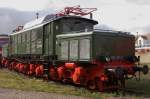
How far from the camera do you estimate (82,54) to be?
1773cm

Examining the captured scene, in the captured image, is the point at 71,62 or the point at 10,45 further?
the point at 10,45

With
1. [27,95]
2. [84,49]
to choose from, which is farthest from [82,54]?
[27,95]

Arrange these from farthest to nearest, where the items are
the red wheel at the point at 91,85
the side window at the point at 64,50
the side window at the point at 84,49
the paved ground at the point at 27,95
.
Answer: the side window at the point at 64,50, the red wheel at the point at 91,85, the side window at the point at 84,49, the paved ground at the point at 27,95

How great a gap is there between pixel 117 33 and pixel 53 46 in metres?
4.72

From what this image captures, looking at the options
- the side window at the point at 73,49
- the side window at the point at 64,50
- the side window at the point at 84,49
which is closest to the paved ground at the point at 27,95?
the side window at the point at 84,49

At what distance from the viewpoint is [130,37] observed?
713 inches

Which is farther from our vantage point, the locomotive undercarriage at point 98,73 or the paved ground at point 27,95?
the locomotive undercarriage at point 98,73

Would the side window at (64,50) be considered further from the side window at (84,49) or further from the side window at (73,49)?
the side window at (84,49)

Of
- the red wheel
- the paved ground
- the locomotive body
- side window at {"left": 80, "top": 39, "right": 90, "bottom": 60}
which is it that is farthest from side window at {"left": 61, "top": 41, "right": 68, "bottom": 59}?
the paved ground

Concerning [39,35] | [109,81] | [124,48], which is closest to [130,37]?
[124,48]

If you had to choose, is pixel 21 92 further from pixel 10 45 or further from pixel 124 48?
pixel 10 45

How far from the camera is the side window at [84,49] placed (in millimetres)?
17172

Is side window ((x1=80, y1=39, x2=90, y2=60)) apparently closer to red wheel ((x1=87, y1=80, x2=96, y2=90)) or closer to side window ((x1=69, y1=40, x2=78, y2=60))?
side window ((x1=69, y1=40, x2=78, y2=60))

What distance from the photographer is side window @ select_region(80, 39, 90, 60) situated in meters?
17.2
